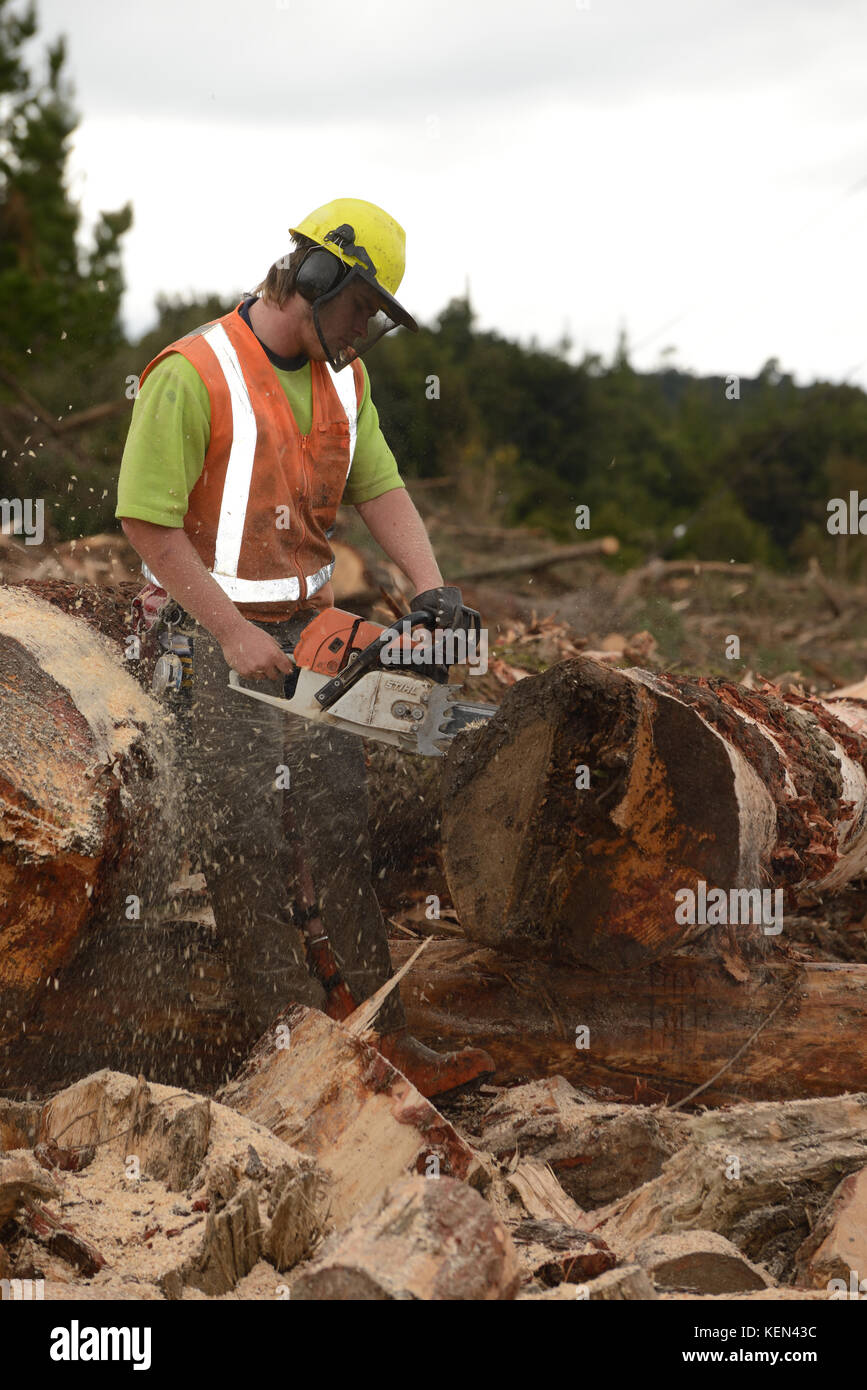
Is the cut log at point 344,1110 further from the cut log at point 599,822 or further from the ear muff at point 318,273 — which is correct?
the ear muff at point 318,273

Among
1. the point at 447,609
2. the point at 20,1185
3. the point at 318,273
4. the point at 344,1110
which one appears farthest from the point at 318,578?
the point at 20,1185

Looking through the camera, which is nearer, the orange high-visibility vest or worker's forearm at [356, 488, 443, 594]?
the orange high-visibility vest

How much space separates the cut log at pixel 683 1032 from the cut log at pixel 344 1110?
59 centimetres

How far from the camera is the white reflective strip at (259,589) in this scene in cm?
313

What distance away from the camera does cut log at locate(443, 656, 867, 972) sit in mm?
2543

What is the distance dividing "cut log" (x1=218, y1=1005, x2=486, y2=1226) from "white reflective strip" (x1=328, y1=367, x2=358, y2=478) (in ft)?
5.36

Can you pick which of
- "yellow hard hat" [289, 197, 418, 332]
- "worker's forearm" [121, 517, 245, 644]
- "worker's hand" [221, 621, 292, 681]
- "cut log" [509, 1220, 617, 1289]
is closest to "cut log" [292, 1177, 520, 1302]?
"cut log" [509, 1220, 617, 1289]

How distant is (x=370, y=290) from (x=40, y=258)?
16.9 metres

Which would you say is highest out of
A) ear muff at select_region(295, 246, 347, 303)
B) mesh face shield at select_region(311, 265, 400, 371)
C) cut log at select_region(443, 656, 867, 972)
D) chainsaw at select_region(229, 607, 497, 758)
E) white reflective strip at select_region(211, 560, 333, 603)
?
ear muff at select_region(295, 246, 347, 303)

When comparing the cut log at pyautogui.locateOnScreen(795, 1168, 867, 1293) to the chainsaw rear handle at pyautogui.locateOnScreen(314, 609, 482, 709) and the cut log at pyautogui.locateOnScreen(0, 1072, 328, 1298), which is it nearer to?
the cut log at pyautogui.locateOnScreen(0, 1072, 328, 1298)

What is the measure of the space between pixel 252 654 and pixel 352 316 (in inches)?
38.2

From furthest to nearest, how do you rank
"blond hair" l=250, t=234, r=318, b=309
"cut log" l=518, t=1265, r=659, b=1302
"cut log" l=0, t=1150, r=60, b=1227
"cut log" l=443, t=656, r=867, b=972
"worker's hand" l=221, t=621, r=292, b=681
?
"blond hair" l=250, t=234, r=318, b=309 → "worker's hand" l=221, t=621, r=292, b=681 → "cut log" l=443, t=656, r=867, b=972 → "cut log" l=0, t=1150, r=60, b=1227 → "cut log" l=518, t=1265, r=659, b=1302

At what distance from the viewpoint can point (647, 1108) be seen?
2.91m

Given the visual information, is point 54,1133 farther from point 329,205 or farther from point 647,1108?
point 329,205
